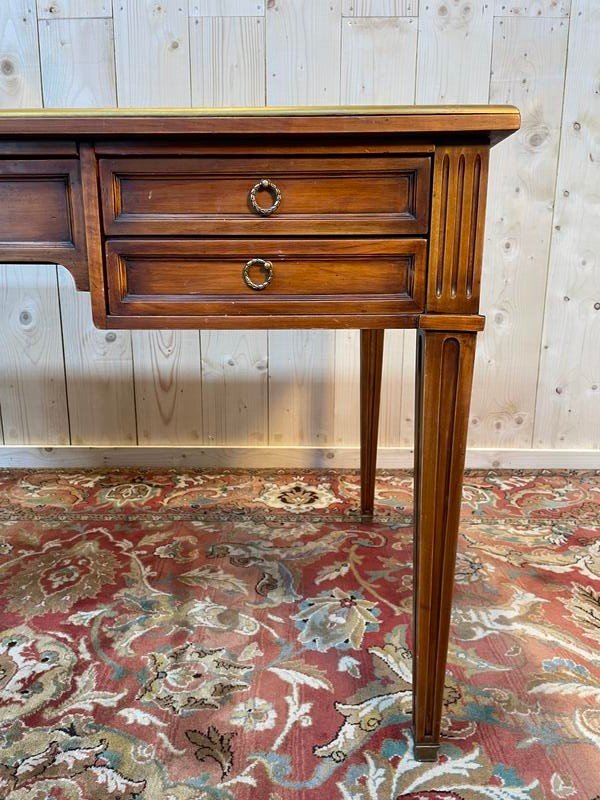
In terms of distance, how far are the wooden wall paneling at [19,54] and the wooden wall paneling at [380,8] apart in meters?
0.90

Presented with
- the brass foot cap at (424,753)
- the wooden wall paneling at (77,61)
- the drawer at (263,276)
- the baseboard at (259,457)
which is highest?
the wooden wall paneling at (77,61)

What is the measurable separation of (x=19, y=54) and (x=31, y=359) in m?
0.89

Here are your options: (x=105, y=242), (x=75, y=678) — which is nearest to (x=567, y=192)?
(x=105, y=242)

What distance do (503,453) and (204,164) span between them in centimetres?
148

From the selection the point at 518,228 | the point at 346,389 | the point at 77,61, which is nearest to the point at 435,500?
the point at 346,389

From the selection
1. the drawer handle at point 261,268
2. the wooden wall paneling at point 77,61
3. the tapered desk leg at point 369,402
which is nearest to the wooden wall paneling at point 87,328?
the wooden wall paneling at point 77,61

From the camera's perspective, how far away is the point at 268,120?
0.78 metres

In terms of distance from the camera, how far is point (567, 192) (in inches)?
71.2

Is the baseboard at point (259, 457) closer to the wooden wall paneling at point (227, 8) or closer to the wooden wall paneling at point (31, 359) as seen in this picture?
the wooden wall paneling at point (31, 359)

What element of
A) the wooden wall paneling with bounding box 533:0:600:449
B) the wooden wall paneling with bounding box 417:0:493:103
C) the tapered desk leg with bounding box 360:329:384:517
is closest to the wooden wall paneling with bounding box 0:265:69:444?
the tapered desk leg with bounding box 360:329:384:517

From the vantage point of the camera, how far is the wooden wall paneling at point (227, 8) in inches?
67.2

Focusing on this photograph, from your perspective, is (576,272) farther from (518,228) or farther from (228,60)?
(228,60)

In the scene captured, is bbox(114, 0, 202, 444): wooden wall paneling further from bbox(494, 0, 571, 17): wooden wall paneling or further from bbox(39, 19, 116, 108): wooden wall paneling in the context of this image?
bbox(494, 0, 571, 17): wooden wall paneling

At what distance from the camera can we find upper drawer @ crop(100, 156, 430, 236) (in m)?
0.81
